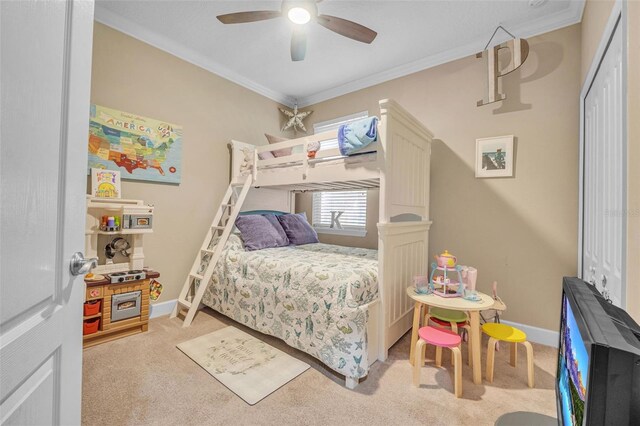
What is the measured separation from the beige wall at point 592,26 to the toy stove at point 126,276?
367 cm

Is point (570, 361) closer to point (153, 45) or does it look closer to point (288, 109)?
point (153, 45)

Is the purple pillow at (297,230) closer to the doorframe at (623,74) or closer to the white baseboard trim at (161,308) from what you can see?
the white baseboard trim at (161,308)

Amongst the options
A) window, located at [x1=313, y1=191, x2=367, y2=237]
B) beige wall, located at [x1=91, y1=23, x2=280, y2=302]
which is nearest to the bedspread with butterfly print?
beige wall, located at [x1=91, y1=23, x2=280, y2=302]

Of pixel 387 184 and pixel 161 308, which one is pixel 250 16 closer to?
pixel 387 184

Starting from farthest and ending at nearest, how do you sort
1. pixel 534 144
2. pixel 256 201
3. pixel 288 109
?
pixel 288 109
pixel 256 201
pixel 534 144

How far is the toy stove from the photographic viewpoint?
231cm

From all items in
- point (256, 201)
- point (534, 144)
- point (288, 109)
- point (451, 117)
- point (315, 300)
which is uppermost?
point (288, 109)

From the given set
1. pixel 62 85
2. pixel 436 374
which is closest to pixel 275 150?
pixel 62 85

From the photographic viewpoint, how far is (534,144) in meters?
2.49

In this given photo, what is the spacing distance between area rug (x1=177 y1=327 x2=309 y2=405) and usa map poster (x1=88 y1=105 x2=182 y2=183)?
169cm

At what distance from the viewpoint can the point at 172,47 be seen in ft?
9.58

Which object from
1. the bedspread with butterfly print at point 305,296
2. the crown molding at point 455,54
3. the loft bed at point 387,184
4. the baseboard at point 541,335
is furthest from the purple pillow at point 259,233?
the baseboard at point 541,335

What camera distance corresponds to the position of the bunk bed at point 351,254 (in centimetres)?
189

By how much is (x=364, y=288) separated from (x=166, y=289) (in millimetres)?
2218
